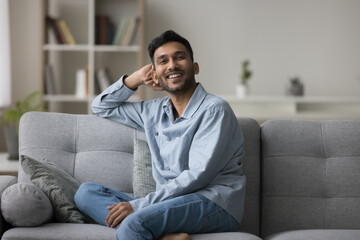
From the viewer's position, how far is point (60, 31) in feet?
16.0

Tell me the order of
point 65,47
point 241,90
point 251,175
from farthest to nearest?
1. point 241,90
2. point 65,47
3. point 251,175

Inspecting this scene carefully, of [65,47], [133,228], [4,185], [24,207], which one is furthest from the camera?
[65,47]

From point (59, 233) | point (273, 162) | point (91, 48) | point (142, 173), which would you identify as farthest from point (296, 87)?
point (59, 233)

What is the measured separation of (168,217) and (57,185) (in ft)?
1.75

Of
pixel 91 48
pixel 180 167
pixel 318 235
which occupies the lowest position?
pixel 318 235

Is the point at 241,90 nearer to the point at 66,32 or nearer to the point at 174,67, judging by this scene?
the point at 66,32

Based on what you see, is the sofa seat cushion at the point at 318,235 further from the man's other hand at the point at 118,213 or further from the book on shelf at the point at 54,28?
the book on shelf at the point at 54,28

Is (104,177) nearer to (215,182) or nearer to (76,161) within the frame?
(76,161)

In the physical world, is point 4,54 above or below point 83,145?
above

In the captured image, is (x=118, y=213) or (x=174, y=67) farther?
(x=174, y=67)

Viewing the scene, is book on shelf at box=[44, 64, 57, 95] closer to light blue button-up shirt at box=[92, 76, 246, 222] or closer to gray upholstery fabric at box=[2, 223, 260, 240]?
light blue button-up shirt at box=[92, 76, 246, 222]

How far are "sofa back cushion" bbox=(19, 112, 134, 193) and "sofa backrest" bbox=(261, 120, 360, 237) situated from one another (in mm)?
654

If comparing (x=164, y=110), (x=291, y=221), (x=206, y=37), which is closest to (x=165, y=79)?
(x=164, y=110)

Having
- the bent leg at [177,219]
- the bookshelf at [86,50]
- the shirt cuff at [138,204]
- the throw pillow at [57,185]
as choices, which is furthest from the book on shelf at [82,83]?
the bent leg at [177,219]
